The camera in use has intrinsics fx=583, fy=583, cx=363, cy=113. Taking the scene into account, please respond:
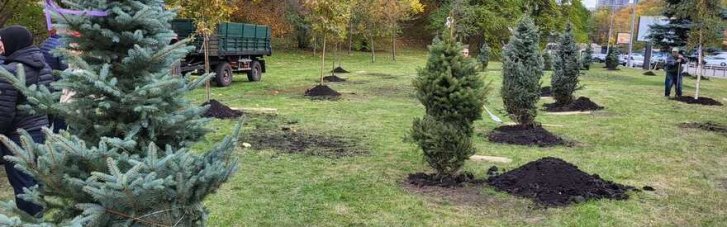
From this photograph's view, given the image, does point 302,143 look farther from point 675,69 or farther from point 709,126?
point 675,69

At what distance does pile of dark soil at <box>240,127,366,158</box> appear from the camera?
25.8 feet

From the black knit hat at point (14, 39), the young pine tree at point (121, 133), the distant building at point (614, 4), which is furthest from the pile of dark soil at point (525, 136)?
the distant building at point (614, 4)

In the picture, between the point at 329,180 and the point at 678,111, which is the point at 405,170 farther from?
the point at 678,111

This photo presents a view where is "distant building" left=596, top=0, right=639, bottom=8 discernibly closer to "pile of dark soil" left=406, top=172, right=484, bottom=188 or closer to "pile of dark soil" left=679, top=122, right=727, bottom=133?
"pile of dark soil" left=679, top=122, right=727, bottom=133

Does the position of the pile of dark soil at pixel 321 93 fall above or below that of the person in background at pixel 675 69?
below

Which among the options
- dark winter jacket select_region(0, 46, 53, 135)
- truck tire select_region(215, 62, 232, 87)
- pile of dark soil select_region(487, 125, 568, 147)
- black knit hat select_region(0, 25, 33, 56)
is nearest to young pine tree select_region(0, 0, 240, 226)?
dark winter jacket select_region(0, 46, 53, 135)

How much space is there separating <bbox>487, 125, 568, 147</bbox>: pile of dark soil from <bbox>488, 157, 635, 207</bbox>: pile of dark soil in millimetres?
2545

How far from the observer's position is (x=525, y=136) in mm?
9094

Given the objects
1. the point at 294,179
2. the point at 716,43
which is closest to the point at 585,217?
the point at 294,179

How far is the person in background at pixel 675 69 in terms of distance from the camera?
15760 mm

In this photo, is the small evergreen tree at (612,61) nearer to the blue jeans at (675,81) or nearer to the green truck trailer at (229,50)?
the blue jeans at (675,81)

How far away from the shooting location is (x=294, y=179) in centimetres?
632

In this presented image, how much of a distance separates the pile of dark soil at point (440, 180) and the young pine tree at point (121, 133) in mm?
3628

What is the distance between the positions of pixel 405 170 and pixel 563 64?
23.9 feet
